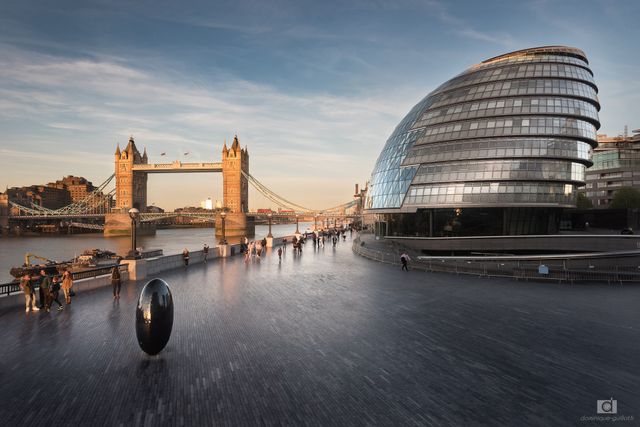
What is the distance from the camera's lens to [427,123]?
47.7m

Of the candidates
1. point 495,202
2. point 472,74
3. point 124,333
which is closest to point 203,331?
point 124,333

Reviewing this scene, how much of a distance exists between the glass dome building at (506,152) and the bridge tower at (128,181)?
522 ft

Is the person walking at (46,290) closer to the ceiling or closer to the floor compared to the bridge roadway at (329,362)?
closer to the ceiling

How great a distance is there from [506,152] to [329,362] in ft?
129

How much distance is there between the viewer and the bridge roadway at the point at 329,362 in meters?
6.92

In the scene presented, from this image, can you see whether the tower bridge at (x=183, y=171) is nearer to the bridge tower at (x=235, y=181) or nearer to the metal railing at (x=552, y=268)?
the bridge tower at (x=235, y=181)

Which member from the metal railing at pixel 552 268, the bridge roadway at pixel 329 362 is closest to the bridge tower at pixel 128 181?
the metal railing at pixel 552 268

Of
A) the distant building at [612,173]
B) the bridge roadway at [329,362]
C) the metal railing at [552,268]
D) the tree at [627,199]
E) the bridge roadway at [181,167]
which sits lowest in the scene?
the bridge roadway at [329,362]

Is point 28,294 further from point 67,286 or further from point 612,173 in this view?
point 612,173

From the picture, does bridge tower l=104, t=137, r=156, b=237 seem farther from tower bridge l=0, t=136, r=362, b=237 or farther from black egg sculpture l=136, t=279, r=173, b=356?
black egg sculpture l=136, t=279, r=173, b=356

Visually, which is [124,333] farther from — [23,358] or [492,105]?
[492,105]

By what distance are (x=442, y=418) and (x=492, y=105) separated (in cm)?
4423

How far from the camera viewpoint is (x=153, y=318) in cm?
938

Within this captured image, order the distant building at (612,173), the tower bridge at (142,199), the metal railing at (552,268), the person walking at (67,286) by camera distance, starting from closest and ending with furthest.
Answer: the person walking at (67,286), the metal railing at (552,268), the distant building at (612,173), the tower bridge at (142,199)
